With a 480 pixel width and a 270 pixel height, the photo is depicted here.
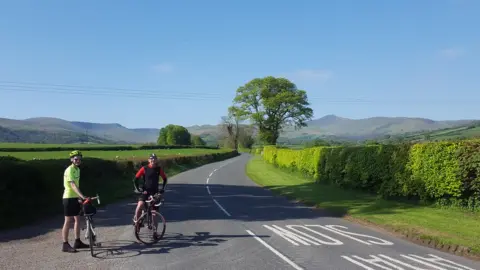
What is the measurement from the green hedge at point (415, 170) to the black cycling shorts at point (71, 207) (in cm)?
1219

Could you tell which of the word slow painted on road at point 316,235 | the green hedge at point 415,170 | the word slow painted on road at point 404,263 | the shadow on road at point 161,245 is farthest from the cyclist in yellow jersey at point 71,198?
the green hedge at point 415,170

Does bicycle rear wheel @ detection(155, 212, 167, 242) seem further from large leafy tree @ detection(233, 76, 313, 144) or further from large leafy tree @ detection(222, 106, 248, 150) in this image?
large leafy tree @ detection(222, 106, 248, 150)

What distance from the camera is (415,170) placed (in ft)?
58.1

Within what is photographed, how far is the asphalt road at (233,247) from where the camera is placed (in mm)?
8617

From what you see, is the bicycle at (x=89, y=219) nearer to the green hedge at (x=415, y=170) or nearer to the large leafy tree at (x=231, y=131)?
the green hedge at (x=415, y=170)

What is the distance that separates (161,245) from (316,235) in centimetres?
422

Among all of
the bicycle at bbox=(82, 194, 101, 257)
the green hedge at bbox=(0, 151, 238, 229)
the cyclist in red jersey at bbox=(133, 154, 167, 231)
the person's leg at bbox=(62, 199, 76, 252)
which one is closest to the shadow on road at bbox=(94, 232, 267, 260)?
the bicycle at bbox=(82, 194, 101, 257)

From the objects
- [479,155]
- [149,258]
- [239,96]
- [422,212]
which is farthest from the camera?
[239,96]

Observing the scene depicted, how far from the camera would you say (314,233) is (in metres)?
12.5

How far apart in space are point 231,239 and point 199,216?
189 inches

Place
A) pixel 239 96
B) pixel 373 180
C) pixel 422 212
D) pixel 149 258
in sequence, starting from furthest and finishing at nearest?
pixel 239 96, pixel 373 180, pixel 422 212, pixel 149 258

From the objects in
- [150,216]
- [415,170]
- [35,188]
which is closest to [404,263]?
[150,216]

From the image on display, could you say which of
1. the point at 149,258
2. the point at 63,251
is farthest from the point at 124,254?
the point at 63,251

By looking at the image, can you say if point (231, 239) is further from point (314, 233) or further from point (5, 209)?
point (5, 209)
